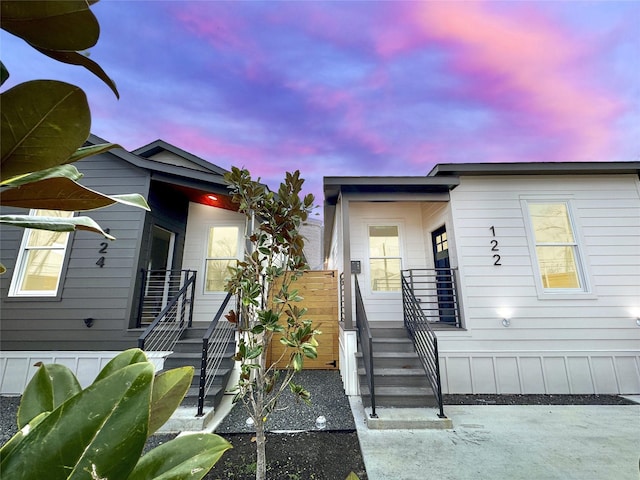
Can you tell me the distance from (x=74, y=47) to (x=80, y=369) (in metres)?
5.53

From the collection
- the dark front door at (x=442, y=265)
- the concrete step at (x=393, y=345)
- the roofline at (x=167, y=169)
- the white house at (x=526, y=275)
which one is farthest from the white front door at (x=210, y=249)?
the dark front door at (x=442, y=265)

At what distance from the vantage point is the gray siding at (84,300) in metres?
4.24

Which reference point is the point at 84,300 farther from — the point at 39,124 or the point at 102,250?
the point at 39,124

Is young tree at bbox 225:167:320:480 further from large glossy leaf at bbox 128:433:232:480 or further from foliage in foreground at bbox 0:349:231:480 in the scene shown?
foliage in foreground at bbox 0:349:231:480

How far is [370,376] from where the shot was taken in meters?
3.17

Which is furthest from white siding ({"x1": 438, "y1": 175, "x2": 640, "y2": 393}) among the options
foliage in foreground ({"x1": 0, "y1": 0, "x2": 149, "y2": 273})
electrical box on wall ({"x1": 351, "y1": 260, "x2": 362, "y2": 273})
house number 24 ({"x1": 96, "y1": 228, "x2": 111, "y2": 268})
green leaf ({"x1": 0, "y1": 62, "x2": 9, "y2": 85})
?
house number 24 ({"x1": 96, "y1": 228, "x2": 111, "y2": 268})

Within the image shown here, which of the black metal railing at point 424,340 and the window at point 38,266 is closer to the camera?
the black metal railing at point 424,340

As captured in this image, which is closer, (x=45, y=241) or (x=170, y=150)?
(x=45, y=241)

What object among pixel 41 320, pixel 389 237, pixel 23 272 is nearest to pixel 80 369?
pixel 41 320

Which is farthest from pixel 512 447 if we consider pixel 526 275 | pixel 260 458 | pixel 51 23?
pixel 51 23

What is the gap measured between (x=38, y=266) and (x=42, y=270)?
110 mm

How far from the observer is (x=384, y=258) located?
211 inches

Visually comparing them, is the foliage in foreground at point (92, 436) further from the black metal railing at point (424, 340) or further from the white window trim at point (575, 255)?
the white window trim at point (575, 255)

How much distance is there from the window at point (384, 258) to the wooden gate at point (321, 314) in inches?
35.9
